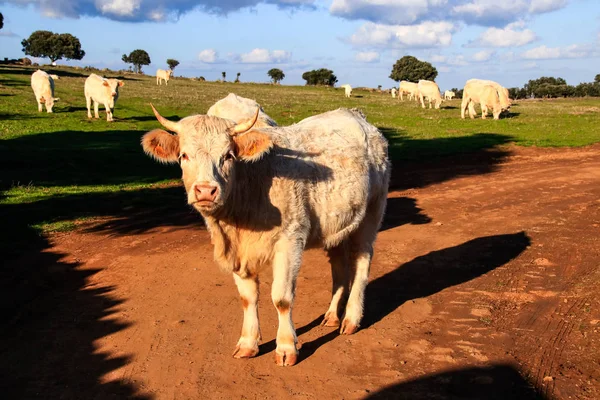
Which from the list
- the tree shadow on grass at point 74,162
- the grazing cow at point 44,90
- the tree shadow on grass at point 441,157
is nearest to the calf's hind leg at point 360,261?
the tree shadow on grass at point 441,157

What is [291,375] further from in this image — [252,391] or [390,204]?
[390,204]

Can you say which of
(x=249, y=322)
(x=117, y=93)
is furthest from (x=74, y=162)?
(x=249, y=322)

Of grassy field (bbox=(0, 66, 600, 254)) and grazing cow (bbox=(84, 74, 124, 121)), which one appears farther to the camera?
grazing cow (bbox=(84, 74, 124, 121))

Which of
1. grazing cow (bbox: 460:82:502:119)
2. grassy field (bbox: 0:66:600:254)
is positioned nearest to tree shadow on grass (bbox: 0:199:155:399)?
grassy field (bbox: 0:66:600:254)

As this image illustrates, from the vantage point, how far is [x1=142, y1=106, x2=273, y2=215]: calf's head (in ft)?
17.5

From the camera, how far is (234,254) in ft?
20.2

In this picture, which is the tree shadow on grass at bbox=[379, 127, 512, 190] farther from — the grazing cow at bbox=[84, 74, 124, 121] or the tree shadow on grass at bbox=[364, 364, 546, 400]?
the grazing cow at bbox=[84, 74, 124, 121]

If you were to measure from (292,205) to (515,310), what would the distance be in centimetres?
345

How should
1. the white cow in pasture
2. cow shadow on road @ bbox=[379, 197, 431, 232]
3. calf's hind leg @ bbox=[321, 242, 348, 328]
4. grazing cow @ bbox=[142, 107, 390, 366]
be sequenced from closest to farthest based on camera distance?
1. grazing cow @ bbox=[142, 107, 390, 366]
2. calf's hind leg @ bbox=[321, 242, 348, 328]
3. cow shadow on road @ bbox=[379, 197, 431, 232]
4. the white cow in pasture

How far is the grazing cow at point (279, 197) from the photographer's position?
5.65m

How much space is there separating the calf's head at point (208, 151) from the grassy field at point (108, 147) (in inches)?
239

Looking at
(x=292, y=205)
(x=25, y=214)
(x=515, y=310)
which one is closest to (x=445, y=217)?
(x=515, y=310)

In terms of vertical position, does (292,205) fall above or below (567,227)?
above

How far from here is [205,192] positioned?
17.3ft
